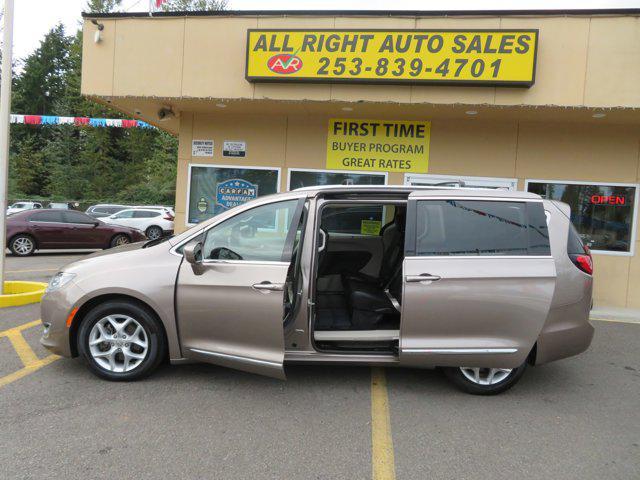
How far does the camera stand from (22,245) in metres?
13.0

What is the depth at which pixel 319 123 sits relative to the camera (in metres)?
9.09

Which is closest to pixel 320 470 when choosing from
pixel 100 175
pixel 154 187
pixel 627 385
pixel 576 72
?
pixel 627 385

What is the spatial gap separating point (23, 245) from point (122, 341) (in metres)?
11.1

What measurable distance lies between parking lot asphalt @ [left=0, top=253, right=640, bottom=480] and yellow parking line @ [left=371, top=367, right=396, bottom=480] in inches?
0.6

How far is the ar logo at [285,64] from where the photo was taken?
25.6ft

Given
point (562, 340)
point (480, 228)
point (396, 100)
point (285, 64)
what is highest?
point (285, 64)

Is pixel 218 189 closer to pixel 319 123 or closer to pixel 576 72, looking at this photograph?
pixel 319 123

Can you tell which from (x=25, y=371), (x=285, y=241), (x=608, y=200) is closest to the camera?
(x=285, y=241)

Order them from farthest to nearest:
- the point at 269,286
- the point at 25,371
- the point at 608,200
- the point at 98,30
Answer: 1. the point at 608,200
2. the point at 98,30
3. the point at 25,371
4. the point at 269,286

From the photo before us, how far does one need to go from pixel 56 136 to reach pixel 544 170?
48813mm

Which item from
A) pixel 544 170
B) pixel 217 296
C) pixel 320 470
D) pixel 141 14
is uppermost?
pixel 141 14

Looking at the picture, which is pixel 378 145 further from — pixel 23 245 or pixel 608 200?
pixel 23 245

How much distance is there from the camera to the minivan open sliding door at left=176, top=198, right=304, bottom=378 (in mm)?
3771

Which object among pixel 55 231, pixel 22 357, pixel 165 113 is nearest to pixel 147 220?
pixel 55 231
